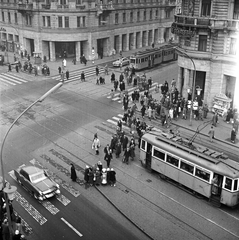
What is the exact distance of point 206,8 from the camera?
116 feet

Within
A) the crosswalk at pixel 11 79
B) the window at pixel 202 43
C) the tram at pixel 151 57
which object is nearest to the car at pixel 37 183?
the window at pixel 202 43

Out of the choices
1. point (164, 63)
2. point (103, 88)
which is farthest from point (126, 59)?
point (103, 88)

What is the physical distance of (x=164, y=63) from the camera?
192 ft

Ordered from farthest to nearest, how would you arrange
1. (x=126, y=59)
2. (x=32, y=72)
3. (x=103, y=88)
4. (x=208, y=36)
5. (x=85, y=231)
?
(x=126, y=59) < (x=32, y=72) < (x=103, y=88) < (x=208, y=36) < (x=85, y=231)

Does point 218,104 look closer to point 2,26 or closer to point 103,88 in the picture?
point 103,88

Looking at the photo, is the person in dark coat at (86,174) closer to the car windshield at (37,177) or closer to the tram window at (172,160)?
the car windshield at (37,177)

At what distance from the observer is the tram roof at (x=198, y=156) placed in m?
19.7

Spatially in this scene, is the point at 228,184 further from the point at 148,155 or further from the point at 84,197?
the point at 84,197

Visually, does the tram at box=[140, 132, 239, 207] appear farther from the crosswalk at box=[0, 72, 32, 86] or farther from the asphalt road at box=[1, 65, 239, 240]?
the crosswalk at box=[0, 72, 32, 86]

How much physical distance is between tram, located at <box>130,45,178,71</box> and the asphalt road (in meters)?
16.7

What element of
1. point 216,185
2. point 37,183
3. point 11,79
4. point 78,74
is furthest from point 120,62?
point 216,185

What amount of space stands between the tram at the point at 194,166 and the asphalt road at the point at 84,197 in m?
0.81

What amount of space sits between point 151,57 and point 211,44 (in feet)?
61.2

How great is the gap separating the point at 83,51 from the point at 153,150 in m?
39.6
